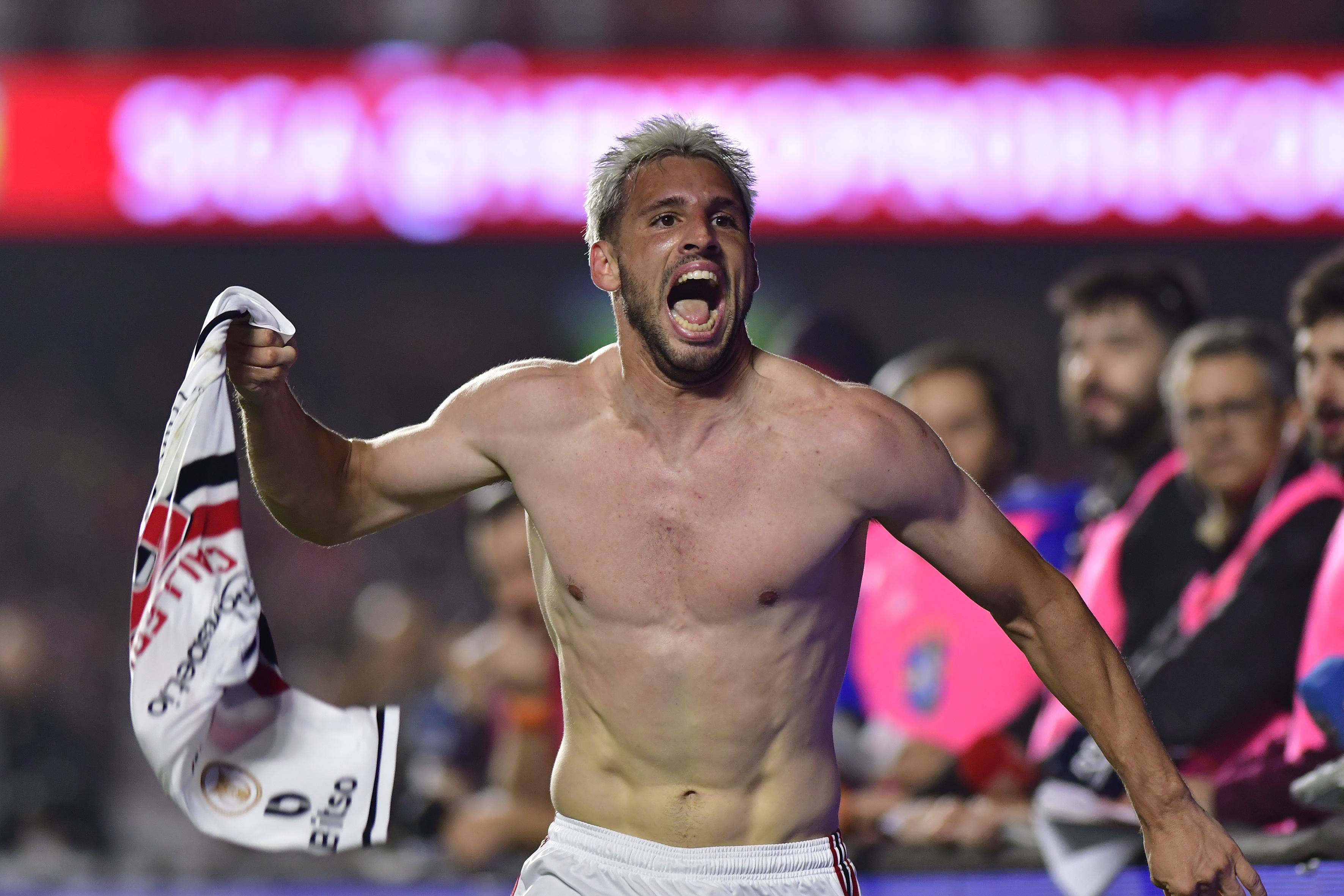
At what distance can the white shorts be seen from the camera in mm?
2619

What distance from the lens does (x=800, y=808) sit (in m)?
2.68

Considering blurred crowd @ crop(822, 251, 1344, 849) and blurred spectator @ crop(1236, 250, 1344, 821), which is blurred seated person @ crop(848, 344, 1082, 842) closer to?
blurred crowd @ crop(822, 251, 1344, 849)

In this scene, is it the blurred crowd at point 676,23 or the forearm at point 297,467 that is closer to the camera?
the forearm at point 297,467

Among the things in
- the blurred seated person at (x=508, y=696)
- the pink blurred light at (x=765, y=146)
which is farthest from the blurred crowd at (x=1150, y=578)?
the pink blurred light at (x=765, y=146)

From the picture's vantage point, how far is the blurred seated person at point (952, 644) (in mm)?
4531

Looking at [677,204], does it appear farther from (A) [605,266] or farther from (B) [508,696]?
(B) [508,696]

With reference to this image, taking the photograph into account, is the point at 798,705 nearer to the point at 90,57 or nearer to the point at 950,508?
the point at 950,508

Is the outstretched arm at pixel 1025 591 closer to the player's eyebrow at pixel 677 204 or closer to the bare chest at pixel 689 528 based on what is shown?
the bare chest at pixel 689 528

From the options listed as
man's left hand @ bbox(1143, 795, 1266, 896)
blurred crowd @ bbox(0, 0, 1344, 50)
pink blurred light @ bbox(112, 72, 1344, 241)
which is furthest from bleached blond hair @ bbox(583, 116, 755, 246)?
blurred crowd @ bbox(0, 0, 1344, 50)

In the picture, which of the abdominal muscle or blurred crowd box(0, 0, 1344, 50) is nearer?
the abdominal muscle

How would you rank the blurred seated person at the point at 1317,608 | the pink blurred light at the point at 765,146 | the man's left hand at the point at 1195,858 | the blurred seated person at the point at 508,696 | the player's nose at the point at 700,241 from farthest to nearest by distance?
the pink blurred light at the point at 765,146 < the blurred seated person at the point at 508,696 < the blurred seated person at the point at 1317,608 < the player's nose at the point at 700,241 < the man's left hand at the point at 1195,858

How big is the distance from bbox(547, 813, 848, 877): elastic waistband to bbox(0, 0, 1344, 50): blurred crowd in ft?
28.8

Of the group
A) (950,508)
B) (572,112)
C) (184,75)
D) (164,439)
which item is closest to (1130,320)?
(950,508)

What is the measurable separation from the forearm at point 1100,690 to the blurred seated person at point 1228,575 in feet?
3.30
